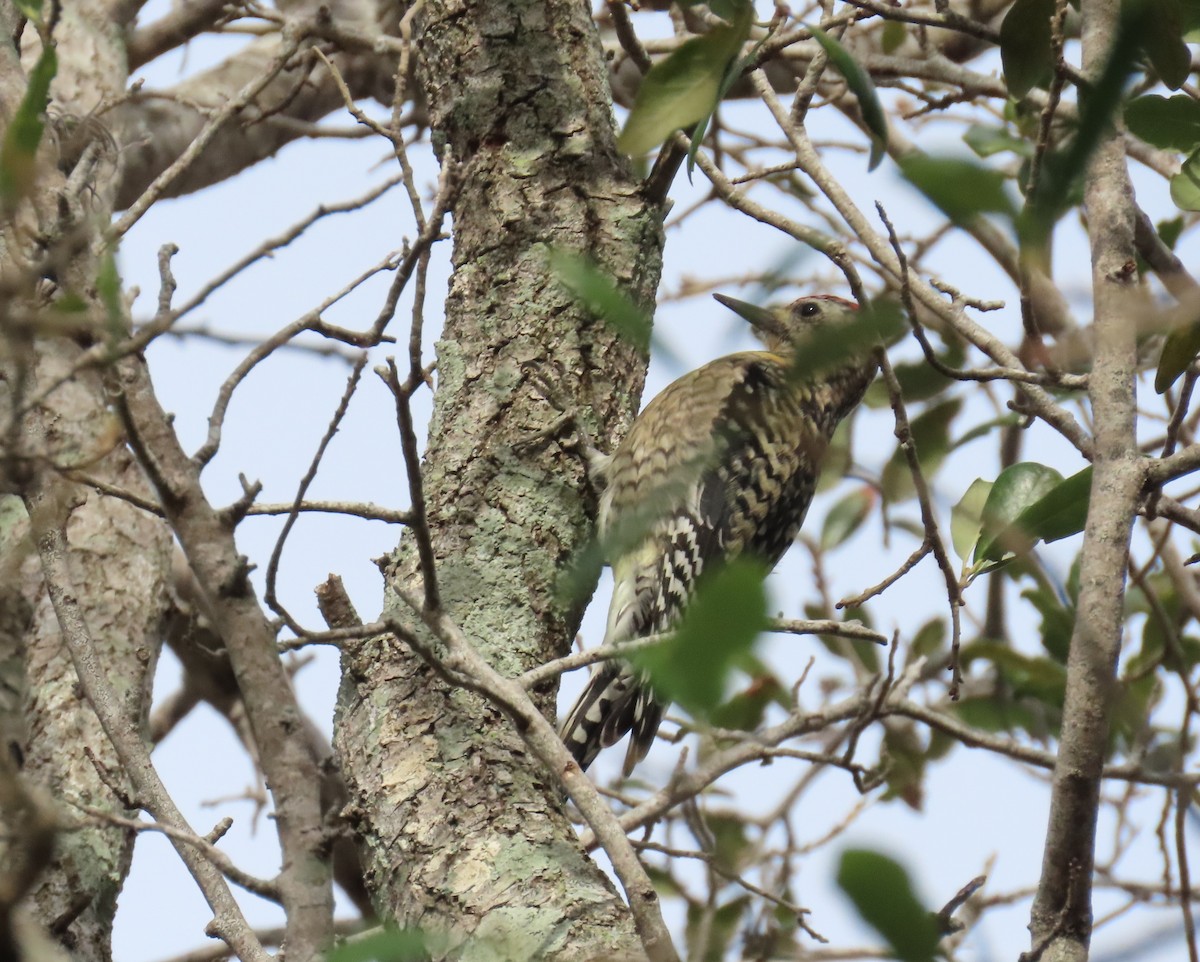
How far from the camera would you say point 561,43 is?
3.05 m

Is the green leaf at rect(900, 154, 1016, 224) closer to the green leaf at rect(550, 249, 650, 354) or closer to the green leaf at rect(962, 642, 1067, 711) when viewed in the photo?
the green leaf at rect(550, 249, 650, 354)

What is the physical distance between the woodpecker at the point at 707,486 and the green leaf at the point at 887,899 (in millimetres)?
2054

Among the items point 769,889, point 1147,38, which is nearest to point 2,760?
point 1147,38

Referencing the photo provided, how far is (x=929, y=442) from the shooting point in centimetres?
413

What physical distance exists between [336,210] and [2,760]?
1.61 m

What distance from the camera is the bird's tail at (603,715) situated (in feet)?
11.3

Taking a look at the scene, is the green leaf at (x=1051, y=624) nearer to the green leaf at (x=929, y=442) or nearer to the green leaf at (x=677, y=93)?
the green leaf at (x=929, y=442)

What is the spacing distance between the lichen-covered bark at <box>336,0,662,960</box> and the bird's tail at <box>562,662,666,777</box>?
73 centimetres

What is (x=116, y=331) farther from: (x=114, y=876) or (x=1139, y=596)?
(x=1139, y=596)

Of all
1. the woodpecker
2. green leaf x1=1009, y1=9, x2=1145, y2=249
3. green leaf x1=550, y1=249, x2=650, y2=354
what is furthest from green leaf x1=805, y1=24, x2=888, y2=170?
the woodpecker

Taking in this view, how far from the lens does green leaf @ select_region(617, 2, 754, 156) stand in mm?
1482

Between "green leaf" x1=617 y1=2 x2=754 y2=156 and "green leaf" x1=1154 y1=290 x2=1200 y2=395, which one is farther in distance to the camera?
"green leaf" x1=1154 y1=290 x2=1200 y2=395

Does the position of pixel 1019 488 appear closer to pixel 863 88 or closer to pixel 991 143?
pixel 991 143

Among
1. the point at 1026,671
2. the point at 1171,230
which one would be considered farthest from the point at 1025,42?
the point at 1026,671
